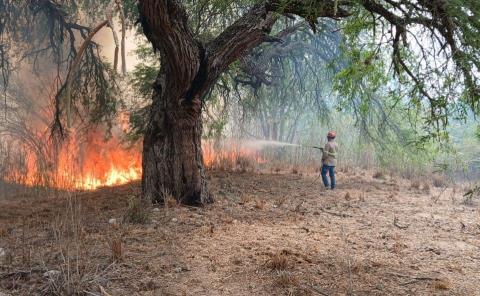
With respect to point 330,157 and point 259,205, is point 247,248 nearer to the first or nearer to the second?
point 259,205

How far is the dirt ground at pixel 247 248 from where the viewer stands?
4.25 m

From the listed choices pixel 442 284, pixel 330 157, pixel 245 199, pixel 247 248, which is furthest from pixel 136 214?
pixel 330 157

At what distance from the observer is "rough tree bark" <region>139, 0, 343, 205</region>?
7.23 m

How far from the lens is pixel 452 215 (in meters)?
8.38

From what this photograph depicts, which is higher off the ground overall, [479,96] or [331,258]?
[479,96]

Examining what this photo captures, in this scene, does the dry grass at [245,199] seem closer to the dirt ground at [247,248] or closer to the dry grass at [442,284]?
the dirt ground at [247,248]

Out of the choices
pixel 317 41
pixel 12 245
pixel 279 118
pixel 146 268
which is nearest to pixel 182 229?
pixel 146 268

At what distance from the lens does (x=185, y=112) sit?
7.43m

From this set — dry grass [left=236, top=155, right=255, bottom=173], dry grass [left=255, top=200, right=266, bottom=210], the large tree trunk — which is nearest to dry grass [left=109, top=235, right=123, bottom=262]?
the large tree trunk

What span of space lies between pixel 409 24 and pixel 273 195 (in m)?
5.48

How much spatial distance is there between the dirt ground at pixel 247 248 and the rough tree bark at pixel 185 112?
51 cm

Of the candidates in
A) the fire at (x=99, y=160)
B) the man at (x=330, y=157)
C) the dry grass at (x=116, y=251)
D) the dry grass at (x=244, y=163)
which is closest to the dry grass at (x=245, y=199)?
the man at (x=330, y=157)

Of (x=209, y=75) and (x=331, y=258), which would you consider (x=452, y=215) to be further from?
(x=209, y=75)

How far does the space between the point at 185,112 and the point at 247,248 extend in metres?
2.91
